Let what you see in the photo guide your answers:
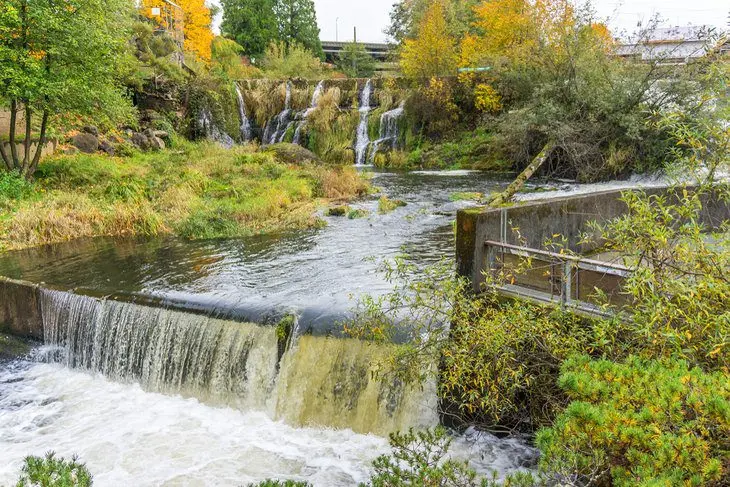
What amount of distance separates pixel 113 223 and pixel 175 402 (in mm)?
8086

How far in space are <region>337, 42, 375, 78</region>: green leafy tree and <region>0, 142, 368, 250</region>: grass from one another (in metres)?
35.6

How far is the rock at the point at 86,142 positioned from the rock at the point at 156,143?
8.77ft

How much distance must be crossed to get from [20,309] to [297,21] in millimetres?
54310

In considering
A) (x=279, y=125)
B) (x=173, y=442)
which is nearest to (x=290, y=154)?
(x=279, y=125)

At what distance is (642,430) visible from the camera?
344cm

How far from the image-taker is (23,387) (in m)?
8.84

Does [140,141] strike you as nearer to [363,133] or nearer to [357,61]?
[363,133]

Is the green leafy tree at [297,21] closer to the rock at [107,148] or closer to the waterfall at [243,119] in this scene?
the waterfall at [243,119]

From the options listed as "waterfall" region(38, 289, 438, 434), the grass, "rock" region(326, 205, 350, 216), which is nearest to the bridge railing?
"waterfall" region(38, 289, 438, 434)

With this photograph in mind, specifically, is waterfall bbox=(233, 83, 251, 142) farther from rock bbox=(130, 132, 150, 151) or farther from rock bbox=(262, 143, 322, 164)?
rock bbox=(262, 143, 322, 164)

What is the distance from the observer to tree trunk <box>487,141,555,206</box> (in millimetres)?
8996

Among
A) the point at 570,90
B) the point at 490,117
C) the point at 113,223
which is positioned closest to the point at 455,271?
the point at 113,223

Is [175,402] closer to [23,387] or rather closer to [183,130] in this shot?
[23,387]

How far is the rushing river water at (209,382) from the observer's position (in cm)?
673
